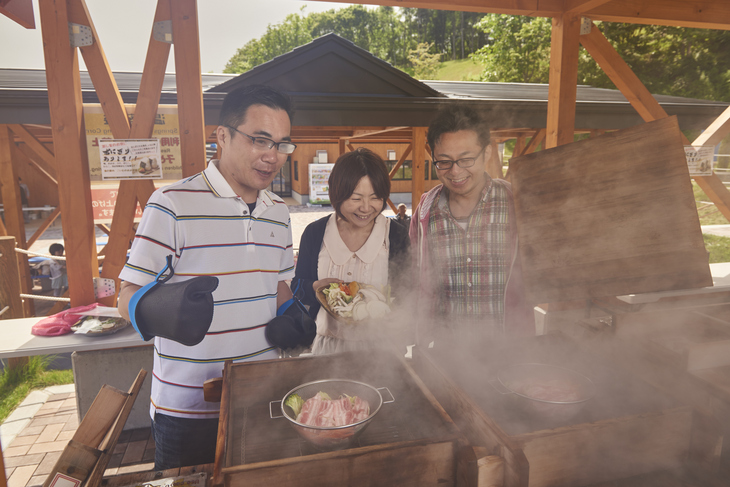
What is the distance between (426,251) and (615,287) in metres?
1.15

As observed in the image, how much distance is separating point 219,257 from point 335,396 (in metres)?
0.85

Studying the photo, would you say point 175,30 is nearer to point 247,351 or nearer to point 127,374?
point 247,351

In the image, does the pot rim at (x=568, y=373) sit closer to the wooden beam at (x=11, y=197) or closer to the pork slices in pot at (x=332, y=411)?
the pork slices in pot at (x=332, y=411)

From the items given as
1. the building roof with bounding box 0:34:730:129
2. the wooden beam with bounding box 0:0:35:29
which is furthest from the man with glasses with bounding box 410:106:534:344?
the wooden beam with bounding box 0:0:35:29

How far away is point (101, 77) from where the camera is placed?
3.18 m

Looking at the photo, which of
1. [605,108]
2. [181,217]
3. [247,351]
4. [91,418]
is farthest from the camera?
[605,108]

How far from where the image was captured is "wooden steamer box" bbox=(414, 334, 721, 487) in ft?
3.91

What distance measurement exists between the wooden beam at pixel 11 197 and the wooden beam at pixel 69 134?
2840 mm

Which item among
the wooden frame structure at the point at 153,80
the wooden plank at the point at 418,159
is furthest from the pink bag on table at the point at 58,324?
the wooden plank at the point at 418,159

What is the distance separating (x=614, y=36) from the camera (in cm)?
2308

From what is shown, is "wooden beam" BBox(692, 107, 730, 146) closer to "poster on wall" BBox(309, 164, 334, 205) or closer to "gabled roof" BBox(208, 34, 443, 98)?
"gabled roof" BBox(208, 34, 443, 98)

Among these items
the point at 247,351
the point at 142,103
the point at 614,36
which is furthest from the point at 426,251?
the point at 614,36

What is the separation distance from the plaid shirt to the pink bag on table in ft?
10.1

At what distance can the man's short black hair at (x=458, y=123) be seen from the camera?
7.63ft
